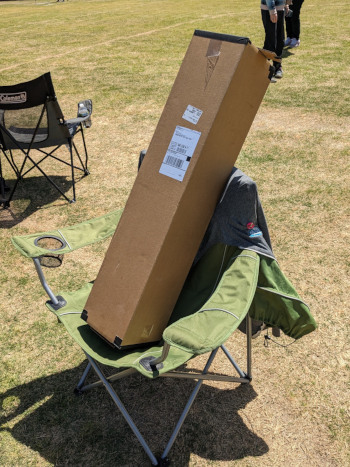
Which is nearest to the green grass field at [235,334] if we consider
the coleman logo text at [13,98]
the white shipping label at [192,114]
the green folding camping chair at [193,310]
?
the green folding camping chair at [193,310]

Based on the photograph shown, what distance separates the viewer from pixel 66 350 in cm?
306

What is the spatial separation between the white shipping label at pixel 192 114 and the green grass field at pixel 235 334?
1.45m

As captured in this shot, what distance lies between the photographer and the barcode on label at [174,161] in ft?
7.39

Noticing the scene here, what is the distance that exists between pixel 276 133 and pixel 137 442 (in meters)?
4.07

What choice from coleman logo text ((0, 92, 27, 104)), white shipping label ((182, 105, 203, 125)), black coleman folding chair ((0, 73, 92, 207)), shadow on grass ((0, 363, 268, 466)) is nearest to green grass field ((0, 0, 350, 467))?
shadow on grass ((0, 363, 268, 466))

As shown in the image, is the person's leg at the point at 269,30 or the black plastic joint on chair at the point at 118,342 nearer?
the black plastic joint on chair at the point at 118,342

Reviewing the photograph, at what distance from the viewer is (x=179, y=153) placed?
2258mm

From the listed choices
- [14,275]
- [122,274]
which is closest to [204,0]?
[14,275]

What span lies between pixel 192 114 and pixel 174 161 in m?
0.22

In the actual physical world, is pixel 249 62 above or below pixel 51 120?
above

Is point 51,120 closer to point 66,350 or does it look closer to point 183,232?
point 66,350

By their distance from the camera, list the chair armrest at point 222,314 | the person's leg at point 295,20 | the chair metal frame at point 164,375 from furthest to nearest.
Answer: the person's leg at point 295,20 < the chair metal frame at point 164,375 < the chair armrest at point 222,314

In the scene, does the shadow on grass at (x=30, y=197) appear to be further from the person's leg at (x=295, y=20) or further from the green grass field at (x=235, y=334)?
the person's leg at (x=295, y=20)

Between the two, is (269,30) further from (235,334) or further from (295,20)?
(235,334)
